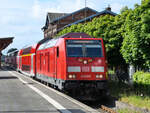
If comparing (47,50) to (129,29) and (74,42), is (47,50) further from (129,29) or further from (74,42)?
(129,29)

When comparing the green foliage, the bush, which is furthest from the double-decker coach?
the bush

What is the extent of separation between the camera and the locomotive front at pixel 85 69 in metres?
14.1

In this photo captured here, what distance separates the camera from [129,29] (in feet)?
46.6

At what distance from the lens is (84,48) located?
1483cm

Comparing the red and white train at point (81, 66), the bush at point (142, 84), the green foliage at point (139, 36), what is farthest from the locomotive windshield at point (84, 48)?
the bush at point (142, 84)

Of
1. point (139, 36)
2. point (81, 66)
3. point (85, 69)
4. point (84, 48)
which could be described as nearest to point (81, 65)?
point (81, 66)

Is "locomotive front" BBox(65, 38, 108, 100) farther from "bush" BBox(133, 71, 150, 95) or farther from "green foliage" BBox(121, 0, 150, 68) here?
"bush" BBox(133, 71, 150, 95)

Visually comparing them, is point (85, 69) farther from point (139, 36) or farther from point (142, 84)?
point (142, 84)

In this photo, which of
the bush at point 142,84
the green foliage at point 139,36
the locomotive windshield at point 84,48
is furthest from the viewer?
the bush at point 142,84

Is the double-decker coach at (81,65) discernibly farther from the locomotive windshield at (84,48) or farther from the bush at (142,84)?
the bush at (142,84)

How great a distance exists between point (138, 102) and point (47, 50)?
7.10m

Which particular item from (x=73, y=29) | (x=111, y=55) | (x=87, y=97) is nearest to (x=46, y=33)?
(x=73, y=29)

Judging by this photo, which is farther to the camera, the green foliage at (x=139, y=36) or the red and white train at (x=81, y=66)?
the red and white train at (x=81, y=66)

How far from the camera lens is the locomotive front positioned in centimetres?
→ 1413
